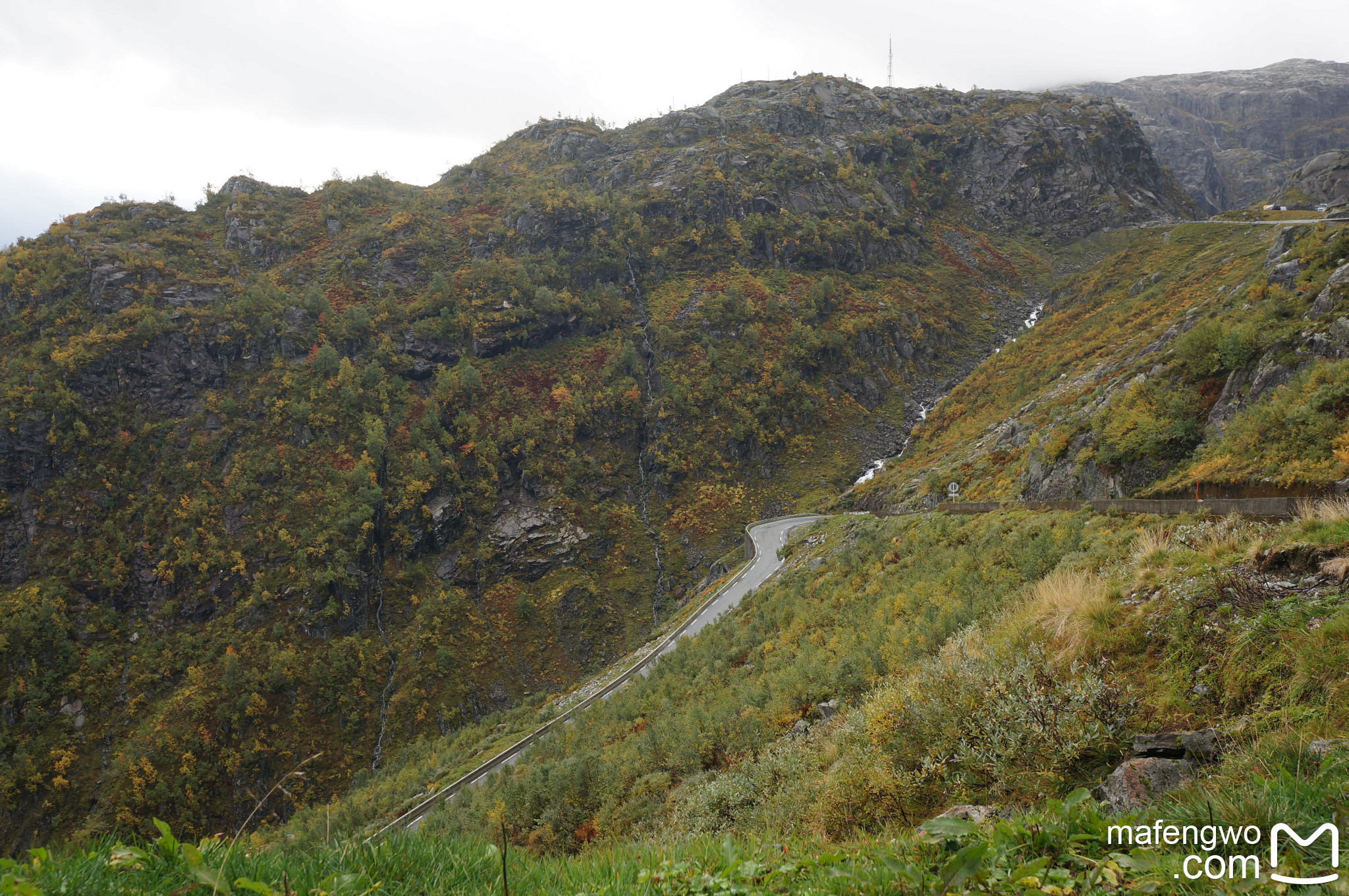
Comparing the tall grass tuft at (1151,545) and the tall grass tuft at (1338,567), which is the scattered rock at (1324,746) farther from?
the tall grass tuft at (1151,545)

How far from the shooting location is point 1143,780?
120 inches

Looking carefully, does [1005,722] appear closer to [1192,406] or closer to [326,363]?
[1192,406]

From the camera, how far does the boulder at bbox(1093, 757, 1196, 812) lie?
299 centimetres

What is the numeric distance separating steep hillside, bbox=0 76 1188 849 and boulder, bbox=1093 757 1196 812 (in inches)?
1306

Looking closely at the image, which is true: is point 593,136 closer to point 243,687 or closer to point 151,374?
point 151,374

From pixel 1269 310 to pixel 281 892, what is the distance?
20.0m

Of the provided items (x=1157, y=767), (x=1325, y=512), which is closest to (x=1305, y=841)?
(x=1157, y=767)

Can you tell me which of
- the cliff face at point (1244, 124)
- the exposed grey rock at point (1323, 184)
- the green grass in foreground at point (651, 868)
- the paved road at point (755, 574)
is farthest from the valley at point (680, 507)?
the cliff face at point (1244, 124)

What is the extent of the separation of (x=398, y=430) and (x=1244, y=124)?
19995 cm

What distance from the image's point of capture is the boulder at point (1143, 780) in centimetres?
299

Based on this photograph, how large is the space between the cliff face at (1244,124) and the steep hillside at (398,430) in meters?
63.5

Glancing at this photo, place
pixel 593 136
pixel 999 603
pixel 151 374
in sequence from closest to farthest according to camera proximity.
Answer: pixel 999 603
pixel 151 374
pixel 593 136

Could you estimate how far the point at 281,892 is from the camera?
192 centimetres

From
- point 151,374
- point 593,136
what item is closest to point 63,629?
point 151,374
